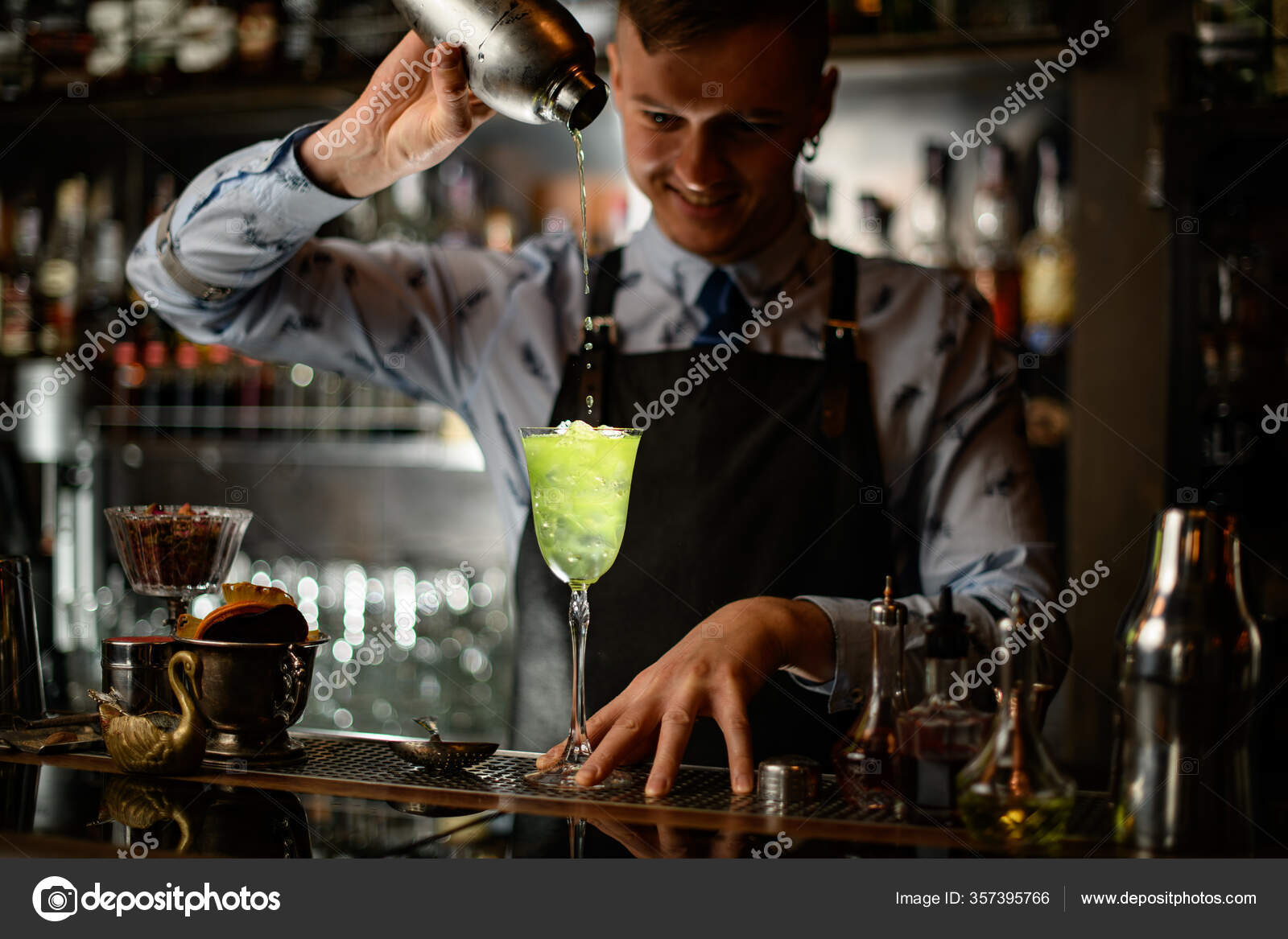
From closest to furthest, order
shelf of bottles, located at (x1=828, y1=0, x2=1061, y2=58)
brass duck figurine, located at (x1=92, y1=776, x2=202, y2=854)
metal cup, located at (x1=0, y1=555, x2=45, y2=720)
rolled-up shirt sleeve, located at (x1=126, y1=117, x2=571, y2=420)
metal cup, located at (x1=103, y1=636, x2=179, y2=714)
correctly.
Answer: brass duck figurine, located at (x1=92, y1=776, x2=202, y2=854)
metal cup, located at (x1=103, y1=636, x2=179, y2=714)
metal cup, located at (x1=0, y1=555, x2=45, y2=720)
rolled-up shirt sleeve, located at (x1=126, y1=117, x2=571, y2=420)
shelf of bottles, located at (x1=828, y1=0, x2=1061, y2=58)

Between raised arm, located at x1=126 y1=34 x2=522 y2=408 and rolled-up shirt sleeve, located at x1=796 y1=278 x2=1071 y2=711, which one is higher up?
raised arm, located at x1=126 y1=34 x2=522 y2=408

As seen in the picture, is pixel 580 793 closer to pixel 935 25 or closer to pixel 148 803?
pixel 148 803

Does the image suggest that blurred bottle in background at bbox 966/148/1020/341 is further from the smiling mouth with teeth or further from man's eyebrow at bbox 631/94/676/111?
man's eyebrow at bbox 631/94/676/111

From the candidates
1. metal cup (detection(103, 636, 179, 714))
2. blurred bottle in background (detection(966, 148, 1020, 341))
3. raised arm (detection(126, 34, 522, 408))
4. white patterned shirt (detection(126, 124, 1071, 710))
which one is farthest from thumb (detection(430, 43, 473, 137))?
blurred bottle in background (detection(966, 148, 1020, 341))

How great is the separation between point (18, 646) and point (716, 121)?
3.42 ft

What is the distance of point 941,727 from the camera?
102 cm

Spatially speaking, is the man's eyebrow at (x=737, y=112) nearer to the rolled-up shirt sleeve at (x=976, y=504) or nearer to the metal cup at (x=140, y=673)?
the rolled-up shirt sleeve at (x=976, y=504)

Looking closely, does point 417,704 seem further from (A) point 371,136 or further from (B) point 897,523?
(A) point 371,136

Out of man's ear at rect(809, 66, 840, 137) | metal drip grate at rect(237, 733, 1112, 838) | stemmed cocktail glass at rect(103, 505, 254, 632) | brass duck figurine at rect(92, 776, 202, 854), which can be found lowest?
brass duck figurine at rect(92, 776, 202, 854)

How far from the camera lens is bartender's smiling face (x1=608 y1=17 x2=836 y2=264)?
1.59m

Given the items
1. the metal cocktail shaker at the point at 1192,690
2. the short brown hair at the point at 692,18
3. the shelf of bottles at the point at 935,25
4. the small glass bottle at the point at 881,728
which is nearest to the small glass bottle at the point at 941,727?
the small glass bottle at the point at 881,728

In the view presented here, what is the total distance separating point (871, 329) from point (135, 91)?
8.07ft
